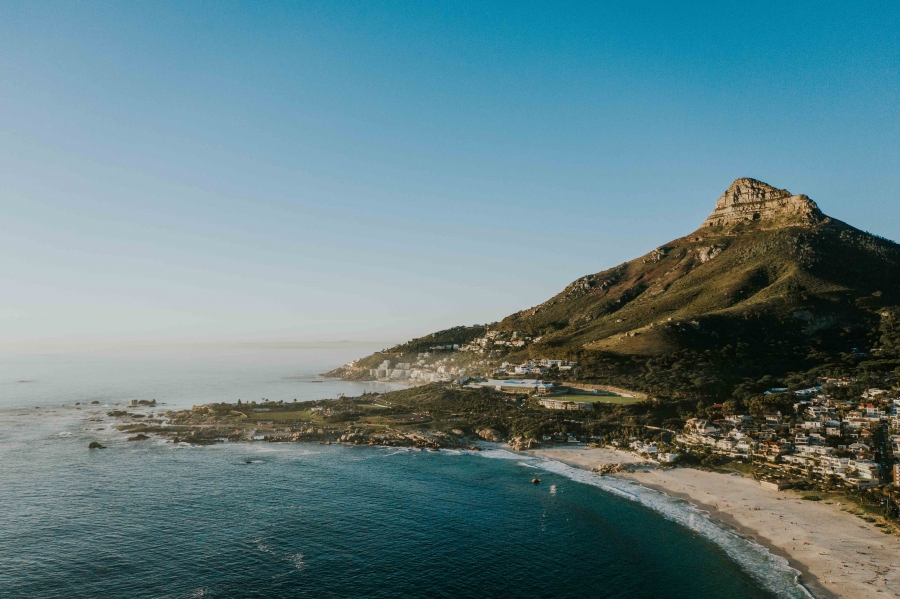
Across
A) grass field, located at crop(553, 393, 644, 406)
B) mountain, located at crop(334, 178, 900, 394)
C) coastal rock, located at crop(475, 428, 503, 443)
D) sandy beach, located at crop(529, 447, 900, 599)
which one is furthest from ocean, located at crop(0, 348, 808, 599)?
mountain, located at crop(334, 178, 900, 394)

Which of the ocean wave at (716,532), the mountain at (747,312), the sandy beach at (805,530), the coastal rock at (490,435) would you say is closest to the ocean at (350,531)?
the ocean wave at (716,532)

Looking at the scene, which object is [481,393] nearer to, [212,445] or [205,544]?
[212,445]

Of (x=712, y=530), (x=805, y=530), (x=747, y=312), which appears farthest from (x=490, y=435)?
(x=747, y=312)

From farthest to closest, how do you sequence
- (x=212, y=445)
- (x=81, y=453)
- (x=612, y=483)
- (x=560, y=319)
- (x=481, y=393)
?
(x=560, y=319), (x=481, y=393), (x=212, y=445), (x=81, y=453), (x=612, y=483)

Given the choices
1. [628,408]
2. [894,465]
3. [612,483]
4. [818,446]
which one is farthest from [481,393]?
[894,465]

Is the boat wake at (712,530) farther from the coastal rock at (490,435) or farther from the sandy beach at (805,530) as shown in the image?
the coastal rock at (490,435)

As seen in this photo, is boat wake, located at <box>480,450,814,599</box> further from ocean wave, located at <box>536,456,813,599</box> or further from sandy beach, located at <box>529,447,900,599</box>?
sandy beach, located at <box>529,447,900,599</box>

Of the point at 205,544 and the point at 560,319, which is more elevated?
the point at 560,319
